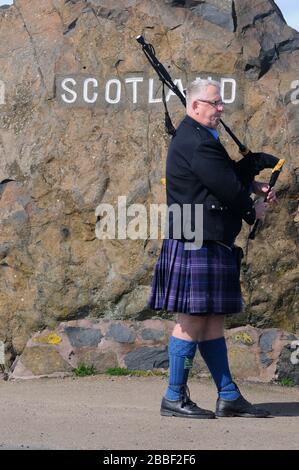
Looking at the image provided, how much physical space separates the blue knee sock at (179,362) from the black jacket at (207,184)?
1.88 ft

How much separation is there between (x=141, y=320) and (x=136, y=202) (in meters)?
0.79

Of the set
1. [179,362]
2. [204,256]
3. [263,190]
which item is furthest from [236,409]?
[263,190]

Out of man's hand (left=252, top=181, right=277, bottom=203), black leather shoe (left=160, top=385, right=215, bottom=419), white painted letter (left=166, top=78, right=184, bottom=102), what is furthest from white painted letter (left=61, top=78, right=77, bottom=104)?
black leather shoe (left=160, top=385, right=215, bottom=419)

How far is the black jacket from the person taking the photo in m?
6.05

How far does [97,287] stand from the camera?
770 centimetres

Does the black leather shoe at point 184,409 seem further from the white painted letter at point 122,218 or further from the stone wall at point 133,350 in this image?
the white painted letter at point 122,218

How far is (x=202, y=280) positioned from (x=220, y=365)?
0.49m

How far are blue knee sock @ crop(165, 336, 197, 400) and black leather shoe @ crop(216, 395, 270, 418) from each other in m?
0.24

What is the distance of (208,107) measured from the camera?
6227 mm

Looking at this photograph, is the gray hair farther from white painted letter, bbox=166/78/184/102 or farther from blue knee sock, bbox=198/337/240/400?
white painted letter, bbox=166/78/184/102

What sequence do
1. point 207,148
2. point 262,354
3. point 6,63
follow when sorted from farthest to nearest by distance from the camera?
point 6,63, point 262,354, point 207,148
